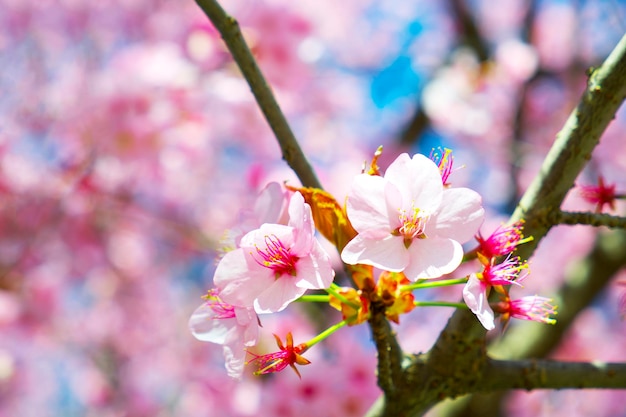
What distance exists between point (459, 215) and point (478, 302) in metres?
0.11

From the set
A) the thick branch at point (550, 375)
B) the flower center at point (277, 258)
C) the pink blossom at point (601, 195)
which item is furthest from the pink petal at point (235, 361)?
the pink blossom at point (601, 195)

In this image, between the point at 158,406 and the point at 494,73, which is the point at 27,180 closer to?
the point at 158,406

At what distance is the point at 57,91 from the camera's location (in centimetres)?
325

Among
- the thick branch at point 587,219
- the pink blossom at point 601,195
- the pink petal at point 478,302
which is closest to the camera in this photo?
the pink petal at point 478,302

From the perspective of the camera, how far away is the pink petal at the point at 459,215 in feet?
2.68

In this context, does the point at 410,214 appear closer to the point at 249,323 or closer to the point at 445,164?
the point at 445,164

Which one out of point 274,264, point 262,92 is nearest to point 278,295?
point 274,264

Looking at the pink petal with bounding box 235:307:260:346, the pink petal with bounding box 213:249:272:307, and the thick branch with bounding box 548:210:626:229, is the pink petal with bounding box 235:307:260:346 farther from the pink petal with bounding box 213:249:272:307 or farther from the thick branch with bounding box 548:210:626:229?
the thick branch with bounding box 548:210:626:229

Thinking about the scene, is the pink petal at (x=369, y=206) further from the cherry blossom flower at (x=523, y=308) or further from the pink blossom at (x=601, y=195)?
the pink blossom at (x=601, y=195)

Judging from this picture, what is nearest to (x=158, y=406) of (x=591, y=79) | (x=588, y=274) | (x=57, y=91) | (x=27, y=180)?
(x=27, y=180)

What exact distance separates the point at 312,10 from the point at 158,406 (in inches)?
104

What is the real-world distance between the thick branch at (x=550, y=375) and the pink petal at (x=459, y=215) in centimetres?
41

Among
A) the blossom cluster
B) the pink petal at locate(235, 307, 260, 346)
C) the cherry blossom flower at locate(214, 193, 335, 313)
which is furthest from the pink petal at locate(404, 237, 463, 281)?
A: the pink petal at locate(235, 307, 260, 346)

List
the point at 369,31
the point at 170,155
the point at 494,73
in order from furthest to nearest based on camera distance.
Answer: the point at 369,31 → the point at 494,73 → the point at 170,155
